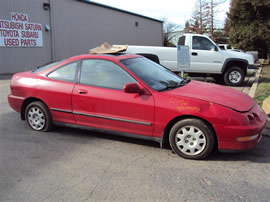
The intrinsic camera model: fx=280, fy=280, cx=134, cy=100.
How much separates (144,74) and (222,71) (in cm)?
725

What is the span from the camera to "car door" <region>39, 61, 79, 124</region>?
4840mm

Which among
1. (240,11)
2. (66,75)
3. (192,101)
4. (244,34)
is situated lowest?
(192,101)

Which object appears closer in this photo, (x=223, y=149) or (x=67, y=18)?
(x=223, y=149)

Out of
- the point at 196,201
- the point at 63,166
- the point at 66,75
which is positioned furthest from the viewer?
the point at 66,75

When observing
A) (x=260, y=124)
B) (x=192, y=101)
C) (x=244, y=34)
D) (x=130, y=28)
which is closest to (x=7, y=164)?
(x=192, y=101)

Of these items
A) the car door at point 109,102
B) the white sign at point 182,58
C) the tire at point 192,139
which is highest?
the white sign at point 182,58

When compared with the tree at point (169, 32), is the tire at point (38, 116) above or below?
below

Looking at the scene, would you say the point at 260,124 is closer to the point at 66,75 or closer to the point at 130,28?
the point at 66,75

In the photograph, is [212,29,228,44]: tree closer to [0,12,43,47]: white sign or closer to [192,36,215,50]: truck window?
[0,12,43,47]: white sign

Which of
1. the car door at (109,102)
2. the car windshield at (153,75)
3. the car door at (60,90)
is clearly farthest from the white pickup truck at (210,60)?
the car door at (109,102)

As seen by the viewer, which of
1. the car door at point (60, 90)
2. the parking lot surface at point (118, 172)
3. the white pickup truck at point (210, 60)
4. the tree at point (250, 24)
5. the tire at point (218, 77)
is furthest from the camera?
the tree at point (250, 24)

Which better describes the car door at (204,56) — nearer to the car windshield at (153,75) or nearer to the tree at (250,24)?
the car windshield at (153,75)

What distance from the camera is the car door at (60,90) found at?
484 cm

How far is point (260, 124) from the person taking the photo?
400 centimetres
